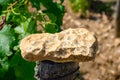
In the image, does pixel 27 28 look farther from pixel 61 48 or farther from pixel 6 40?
pixel 61 48

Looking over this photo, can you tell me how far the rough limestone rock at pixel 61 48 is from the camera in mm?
1671

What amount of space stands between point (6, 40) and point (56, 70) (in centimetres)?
58

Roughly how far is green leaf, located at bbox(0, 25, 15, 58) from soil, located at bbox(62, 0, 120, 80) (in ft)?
8.47

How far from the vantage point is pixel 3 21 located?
2275 millimetres

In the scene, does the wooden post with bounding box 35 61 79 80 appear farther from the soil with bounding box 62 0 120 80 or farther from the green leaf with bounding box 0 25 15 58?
the soil with bounding box 62 0 120 80

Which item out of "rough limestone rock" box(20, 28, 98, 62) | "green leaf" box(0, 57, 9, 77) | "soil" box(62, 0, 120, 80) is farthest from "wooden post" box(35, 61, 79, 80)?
"soil" box(62, 0, 120, 80)

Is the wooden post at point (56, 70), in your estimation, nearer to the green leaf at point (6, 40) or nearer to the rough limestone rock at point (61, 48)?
the rough limestone rock at point (61, 48)

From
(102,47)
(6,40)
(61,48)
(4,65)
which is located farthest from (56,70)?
(102,47)

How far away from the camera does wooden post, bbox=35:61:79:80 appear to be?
177cm

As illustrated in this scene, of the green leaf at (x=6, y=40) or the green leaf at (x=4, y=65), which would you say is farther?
the green leaf at (x=4, y=65)

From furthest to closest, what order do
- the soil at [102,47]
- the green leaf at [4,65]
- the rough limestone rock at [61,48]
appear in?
the soil at [102,47], the green leaf at [4,65], the rough limestone rock at [61,48]

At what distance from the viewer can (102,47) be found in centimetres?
529

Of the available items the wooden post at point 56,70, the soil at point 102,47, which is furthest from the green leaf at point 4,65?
the soil at point 102,47

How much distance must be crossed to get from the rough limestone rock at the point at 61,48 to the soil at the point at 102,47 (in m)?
3.04
